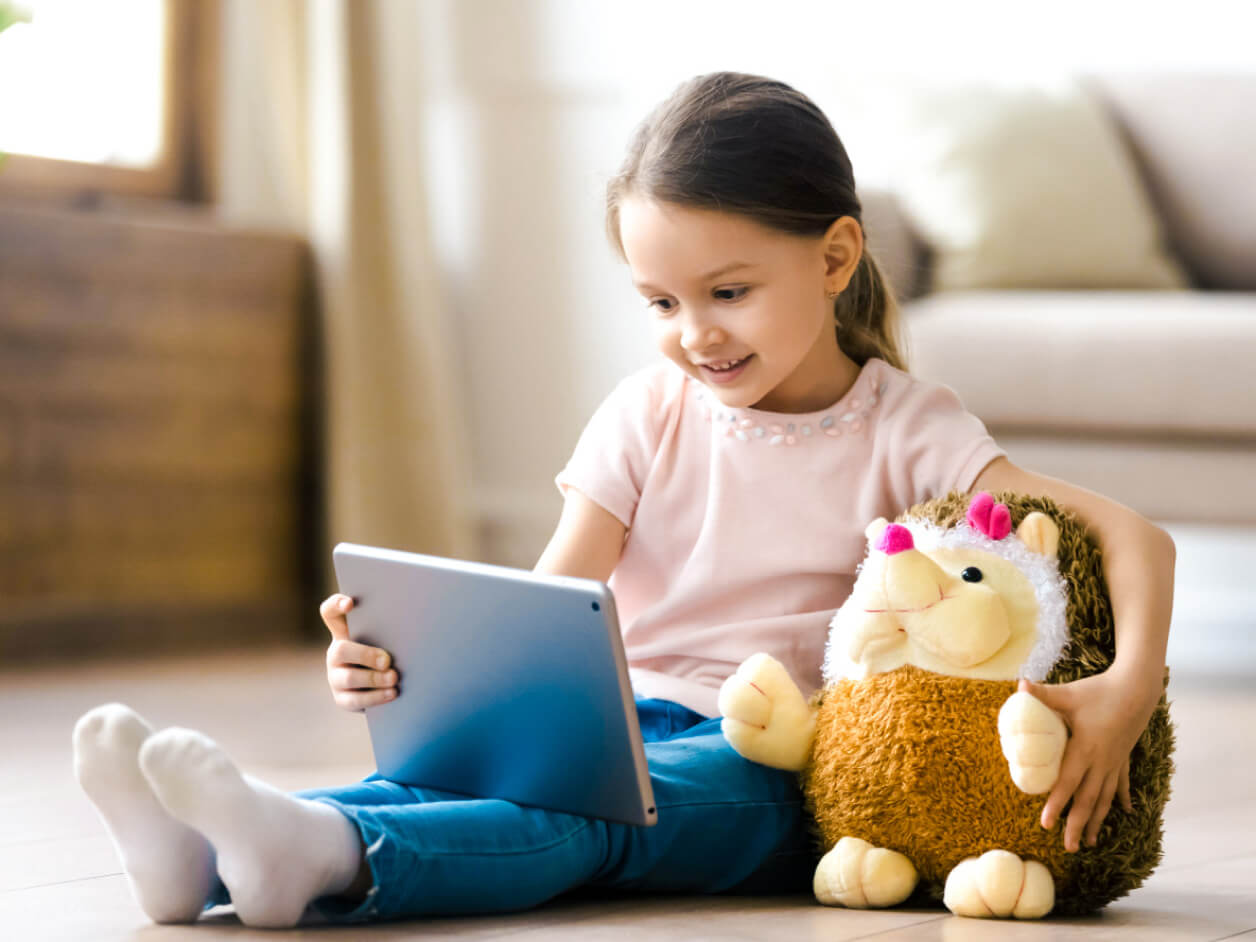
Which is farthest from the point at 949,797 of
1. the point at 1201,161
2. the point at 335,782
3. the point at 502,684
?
the point at 1201,161

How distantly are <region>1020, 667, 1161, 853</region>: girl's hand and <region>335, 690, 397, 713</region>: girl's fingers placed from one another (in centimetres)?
37

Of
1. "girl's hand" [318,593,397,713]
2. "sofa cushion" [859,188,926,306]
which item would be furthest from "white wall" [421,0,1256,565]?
"girl's hand" [318,593,397,713]

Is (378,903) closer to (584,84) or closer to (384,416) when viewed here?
(384,416)

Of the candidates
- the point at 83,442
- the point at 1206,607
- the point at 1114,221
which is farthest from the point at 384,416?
the point at 1206,607

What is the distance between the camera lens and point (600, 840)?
0.89 metres

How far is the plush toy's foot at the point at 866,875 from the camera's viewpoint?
887 millimetres

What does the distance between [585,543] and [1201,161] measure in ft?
5.71

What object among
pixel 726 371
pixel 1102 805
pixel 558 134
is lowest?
pixel 1102 805

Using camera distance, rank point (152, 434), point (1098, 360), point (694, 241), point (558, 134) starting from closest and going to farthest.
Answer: point (694, 241)
point (1098, 360)
point (152, 434)
point (558, 134)

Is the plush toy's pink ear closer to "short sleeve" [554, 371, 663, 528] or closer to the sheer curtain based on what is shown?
"short sleeve" [554, 371, 663, 528]

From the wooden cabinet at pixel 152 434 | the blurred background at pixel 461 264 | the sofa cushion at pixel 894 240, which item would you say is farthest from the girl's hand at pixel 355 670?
the wooden cabinet at pixel 152 434

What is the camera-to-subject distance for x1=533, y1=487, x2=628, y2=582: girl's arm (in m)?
1.08

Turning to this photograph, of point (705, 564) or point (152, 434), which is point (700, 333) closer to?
point (705, 564)

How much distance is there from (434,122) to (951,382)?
1468mm
